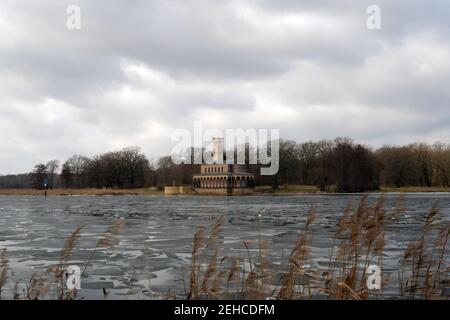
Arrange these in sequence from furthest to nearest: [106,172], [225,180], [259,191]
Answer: [106,172] < [225,180] < [259,191]

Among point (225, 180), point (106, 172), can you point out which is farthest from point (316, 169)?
point (106, 172)

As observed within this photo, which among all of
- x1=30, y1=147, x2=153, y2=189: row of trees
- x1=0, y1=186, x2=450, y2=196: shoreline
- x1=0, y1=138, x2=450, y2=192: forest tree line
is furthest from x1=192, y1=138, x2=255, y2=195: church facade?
x1=30, y1=147, x2=153, y2=189: row of trees

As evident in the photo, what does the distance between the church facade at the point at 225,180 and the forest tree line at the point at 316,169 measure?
29.3 feet

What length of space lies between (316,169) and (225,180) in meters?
27.5

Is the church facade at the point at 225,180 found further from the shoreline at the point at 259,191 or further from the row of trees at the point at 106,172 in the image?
the row of trees at the point at 106,172

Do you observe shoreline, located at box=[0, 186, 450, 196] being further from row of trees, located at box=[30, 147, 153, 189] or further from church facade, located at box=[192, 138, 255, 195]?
row of trees, located at box=[30, 147, 153, 189]

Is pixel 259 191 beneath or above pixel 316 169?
beneath

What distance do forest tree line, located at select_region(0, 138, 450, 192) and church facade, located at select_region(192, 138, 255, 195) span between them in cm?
894

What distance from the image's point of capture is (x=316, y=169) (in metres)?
136

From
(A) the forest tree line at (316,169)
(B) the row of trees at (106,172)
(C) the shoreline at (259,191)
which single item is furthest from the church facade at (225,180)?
(B) the row of trees at (106,172)

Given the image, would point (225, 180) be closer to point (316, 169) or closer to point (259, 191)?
point (259, 191)
